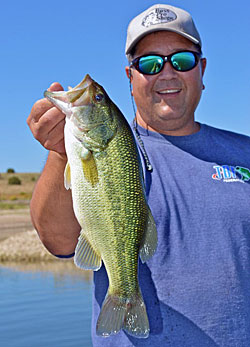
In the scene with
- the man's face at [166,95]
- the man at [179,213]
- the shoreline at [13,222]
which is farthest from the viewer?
the shoreline at [13,222]

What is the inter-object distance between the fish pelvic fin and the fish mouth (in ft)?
3.11

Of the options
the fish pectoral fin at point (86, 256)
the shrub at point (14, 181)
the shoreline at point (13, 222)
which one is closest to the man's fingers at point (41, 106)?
the fish pectoral fin at point (86, 256)

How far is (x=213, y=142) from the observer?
355 centimetres

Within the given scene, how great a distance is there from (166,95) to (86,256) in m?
1.36

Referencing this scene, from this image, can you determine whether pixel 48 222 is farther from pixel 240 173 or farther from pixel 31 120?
pixel 240 173

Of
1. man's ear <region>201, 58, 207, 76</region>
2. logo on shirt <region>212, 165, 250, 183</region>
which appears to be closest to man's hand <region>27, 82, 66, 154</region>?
logo on shirt <region>212, 165, 250, 183</region>

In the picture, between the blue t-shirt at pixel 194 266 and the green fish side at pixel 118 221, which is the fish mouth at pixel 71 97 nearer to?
the green fish side at pixel 118 221

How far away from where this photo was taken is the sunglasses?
3.48 m

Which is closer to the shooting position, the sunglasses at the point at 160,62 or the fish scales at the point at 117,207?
the fish scales at the point at 117,207

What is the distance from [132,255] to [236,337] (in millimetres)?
825

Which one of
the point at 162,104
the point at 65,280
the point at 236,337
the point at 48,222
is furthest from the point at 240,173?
the point at 65,280

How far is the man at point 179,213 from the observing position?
290 cm

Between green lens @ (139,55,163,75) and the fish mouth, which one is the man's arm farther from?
green lens @ (139,55,163,75)

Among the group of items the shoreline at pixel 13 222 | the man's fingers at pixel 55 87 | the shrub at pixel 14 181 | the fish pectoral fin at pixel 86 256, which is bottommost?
the shrub at pixel 14 181
